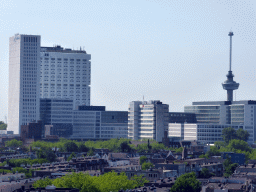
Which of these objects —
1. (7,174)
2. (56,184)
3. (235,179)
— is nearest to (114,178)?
(56,184)

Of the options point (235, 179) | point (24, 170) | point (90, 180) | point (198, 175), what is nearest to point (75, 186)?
point (90, 180)

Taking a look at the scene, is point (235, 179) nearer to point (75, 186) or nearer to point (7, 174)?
point (75, 186)

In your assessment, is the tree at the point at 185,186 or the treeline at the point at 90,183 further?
the tree at the point at 185,186

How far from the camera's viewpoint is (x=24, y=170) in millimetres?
189125

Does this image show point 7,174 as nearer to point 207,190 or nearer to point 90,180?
point 90,180

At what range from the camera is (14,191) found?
139 meters

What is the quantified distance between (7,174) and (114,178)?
41.0 m

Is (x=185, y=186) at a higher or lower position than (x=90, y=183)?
lower

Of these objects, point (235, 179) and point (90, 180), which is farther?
point (235, 179)

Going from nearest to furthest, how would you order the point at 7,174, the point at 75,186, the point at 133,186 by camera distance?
the point at 75,186 → the point at 133,186 → the point at 7,174

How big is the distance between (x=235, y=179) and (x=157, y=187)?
20.3m

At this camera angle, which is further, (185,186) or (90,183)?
(185,186)

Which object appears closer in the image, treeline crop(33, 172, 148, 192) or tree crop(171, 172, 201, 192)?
treeline crop(33, 172, 148, 192)

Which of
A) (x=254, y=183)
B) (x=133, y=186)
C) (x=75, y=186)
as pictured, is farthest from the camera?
(x=254, y=183)
